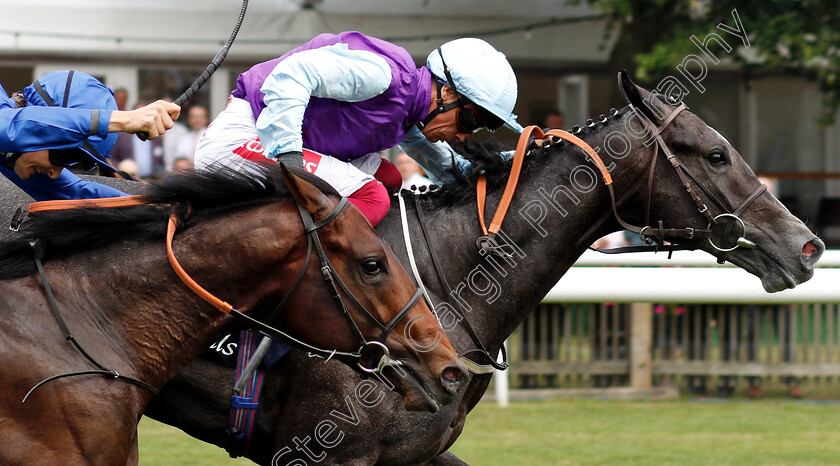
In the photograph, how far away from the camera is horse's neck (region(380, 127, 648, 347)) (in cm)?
367

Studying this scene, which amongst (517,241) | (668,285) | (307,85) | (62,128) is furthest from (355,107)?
(668,285)

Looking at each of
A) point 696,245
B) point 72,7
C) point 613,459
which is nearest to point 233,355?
point 696,245

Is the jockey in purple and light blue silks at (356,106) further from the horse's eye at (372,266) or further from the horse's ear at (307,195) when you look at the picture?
the horse's eye at (372,266)

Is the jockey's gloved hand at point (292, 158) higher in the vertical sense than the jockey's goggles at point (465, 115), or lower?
lower

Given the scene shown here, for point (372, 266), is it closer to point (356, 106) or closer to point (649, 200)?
point (356, 106)

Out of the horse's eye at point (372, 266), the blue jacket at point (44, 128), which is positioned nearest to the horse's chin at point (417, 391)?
the horse's eye at point (372, 266)

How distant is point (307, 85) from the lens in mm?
3312

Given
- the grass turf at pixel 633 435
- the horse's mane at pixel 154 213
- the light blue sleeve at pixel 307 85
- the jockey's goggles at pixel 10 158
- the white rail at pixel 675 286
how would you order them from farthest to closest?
the white rail at pixel 675 286
the grass turf at pixel 633 435
the light blue sleeve at pixel 307 85
the jockey's goggles at pixel 10 158
the horse's mane at pixel 154 213

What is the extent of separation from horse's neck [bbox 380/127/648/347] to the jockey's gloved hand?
1.92 feet

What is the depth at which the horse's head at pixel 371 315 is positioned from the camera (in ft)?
9.36

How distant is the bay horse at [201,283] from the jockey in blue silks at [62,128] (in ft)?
0.71

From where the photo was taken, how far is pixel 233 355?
140 inches

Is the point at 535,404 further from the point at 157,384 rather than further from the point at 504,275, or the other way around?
the point at 157,384

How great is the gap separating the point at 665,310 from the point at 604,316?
1.46ft
